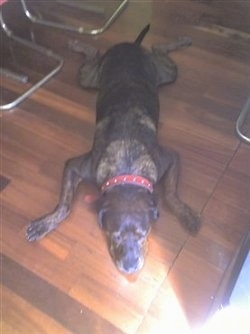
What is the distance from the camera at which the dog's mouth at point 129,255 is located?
4.67 feet

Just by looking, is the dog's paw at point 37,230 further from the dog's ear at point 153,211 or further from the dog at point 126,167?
the dog's ear at point 153,211

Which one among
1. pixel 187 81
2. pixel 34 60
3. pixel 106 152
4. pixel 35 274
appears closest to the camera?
pixel 35 274

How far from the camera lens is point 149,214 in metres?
1.50

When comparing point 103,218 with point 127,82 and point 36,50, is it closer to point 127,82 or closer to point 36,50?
point 127,82

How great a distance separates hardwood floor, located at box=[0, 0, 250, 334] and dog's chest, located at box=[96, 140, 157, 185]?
170 mm

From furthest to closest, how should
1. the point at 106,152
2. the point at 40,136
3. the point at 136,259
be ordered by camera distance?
the point at 40,136 → the point at 106,152 → the point at 136,259

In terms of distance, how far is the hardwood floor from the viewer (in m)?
1.45

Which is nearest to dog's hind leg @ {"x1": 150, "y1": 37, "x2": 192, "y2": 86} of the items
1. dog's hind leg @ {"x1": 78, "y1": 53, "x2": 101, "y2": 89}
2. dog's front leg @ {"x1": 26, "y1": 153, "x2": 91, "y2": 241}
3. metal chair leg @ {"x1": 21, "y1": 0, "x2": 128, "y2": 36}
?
dog's hind leg @ {"x1": 78, "y1": 53, "x2": 101, "y2": 89}

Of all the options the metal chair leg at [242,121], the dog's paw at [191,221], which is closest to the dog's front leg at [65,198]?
the dog's paw at [191,221]

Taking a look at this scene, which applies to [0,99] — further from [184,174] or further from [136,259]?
[136,259]

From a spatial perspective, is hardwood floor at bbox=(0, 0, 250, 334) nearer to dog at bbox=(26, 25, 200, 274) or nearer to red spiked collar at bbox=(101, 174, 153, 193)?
dog at bbox=(26, 25, 200, 274)

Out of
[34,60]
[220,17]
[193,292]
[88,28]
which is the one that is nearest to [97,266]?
[193,292]

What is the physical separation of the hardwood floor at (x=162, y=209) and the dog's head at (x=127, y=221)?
96mm

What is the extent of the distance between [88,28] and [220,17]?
0.75 m
